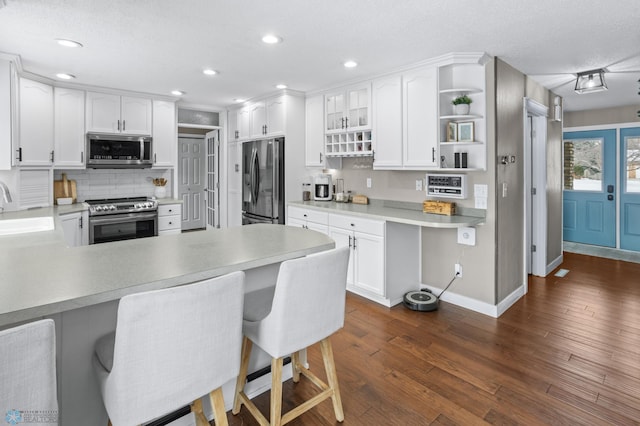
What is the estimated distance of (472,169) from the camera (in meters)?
3.32

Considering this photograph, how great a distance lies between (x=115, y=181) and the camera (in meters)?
5.13

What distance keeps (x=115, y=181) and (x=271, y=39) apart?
11.5ft

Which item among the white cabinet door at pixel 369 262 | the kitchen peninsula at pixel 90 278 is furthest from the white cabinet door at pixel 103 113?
the white cabinet door at pixel 369 262

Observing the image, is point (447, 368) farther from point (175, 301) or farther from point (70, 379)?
point (70, 379)

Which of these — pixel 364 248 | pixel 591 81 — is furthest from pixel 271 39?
pixel 591 81

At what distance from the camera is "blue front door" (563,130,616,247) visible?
5.72 m

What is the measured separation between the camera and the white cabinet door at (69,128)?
4.30 meters

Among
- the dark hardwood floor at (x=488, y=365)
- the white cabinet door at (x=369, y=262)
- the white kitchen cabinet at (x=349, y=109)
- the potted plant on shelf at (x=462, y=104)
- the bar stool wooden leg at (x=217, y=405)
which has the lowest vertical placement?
the dark hardwood floor at (x=488, y=365)

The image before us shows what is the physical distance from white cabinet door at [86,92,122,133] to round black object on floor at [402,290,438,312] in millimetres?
4217

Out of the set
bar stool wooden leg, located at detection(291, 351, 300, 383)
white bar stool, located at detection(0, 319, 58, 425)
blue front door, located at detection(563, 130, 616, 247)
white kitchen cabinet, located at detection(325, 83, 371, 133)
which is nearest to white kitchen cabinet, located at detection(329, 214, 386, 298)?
white kitchen cabinet, located at detection(325, 83, 371, 133)

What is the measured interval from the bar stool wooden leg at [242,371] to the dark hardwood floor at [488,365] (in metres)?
0.06

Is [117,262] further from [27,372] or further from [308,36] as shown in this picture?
[308,36]

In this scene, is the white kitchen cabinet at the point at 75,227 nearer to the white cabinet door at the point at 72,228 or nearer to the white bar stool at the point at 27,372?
the white cabinet door at the point at 72,228

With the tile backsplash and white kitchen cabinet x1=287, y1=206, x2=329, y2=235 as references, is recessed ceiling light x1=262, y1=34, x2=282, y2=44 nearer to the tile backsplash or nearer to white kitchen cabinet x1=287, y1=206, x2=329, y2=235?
white kitchen cabinet x1=287, y1=206, x2=329, y2=235
